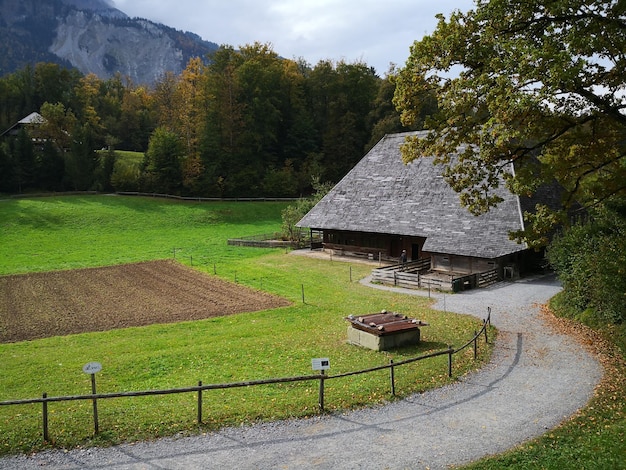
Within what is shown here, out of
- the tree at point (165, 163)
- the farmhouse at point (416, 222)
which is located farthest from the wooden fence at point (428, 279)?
the tree at point (165, 163)

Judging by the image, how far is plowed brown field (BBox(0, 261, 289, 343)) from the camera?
73.4 ft

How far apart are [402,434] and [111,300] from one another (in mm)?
19543

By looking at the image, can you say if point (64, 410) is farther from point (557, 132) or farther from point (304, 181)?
point (304, 181)

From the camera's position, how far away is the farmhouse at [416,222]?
2895 centimetres

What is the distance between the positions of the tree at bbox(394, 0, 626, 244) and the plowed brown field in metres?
13.5

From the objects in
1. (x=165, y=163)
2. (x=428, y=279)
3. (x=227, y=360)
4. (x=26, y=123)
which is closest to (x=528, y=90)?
(x=227, y=360)

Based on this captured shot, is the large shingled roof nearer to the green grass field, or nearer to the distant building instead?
the green grass field

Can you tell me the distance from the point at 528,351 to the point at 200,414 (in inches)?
432

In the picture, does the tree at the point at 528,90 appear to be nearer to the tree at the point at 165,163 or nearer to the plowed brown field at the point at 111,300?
the plowed brown field at the point at 111,300

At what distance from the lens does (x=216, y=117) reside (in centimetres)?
6638

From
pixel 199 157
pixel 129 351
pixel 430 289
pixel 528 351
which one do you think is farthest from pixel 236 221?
pixel 528 351

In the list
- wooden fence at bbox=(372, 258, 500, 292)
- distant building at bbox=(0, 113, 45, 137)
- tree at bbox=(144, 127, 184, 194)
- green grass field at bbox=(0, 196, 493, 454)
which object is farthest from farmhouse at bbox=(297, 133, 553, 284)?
distant building at bbox=(0, 113, 45, 137)

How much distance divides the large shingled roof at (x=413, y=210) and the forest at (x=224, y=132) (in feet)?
64.3

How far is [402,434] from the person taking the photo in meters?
11.3
